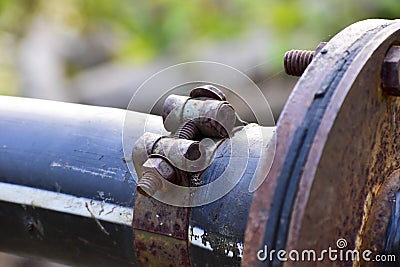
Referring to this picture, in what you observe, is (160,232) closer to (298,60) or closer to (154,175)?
(154,175)

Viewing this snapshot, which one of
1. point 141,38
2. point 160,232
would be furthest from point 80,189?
point 141,38

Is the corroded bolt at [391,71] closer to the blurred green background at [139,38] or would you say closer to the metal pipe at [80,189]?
the metal pipe at [80,189]

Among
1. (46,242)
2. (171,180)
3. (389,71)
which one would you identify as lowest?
(46,242)

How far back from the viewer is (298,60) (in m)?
0.87

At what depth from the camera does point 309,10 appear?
334cm

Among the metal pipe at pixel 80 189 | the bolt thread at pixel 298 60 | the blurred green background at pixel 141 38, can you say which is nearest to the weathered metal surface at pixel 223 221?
the metal pipe at pixel 80 189

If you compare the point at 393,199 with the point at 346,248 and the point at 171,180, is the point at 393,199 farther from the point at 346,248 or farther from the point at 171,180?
the point at 171,180

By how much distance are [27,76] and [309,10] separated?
59.2 inches

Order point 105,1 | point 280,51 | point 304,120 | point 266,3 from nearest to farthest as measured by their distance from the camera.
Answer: point 304,120
point 280,51
point 266,3
point 105,1

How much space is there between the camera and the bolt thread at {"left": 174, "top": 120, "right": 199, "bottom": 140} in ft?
3.01

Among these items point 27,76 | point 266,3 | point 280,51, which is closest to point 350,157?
point 280,51

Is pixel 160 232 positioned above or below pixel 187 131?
below

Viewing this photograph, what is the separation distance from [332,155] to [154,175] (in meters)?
0.24

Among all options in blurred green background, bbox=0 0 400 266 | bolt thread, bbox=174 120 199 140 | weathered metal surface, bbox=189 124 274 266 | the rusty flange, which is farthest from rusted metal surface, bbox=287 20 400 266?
blurred green background, bbox=0 0 400 266
